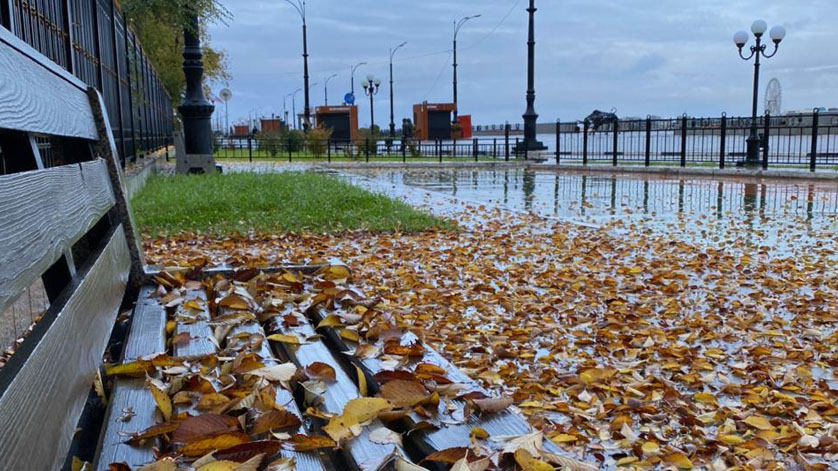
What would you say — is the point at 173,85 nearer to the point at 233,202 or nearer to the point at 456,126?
the point at 456,126

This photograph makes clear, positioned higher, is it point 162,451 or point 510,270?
point 162,451

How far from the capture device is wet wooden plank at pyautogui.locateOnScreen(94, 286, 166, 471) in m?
1.56

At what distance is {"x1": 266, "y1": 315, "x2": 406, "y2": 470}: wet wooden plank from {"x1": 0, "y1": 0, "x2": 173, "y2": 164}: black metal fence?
137 centimetres

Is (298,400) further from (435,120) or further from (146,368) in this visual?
(435,120)

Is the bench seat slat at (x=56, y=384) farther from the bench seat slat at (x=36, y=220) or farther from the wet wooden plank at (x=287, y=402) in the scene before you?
the wet wooden plank at (x=287, y=402)

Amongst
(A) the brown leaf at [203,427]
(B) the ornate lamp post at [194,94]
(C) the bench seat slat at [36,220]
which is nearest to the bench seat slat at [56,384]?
(C) the bench seat slat at [36,220]

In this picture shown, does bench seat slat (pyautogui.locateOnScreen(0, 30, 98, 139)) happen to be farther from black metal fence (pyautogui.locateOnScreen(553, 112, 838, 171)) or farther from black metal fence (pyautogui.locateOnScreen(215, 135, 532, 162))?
black metal fence (pyautogui.locateOnScreen(215, 135, 532, 162))

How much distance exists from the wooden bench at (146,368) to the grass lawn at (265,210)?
18.3 feet

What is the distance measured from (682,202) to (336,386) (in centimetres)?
1186

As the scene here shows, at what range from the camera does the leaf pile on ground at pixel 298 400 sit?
1574mm

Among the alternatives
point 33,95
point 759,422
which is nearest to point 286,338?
point 33,95

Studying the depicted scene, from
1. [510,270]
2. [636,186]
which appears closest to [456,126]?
[636,186]

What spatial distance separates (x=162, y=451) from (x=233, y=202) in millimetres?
8503

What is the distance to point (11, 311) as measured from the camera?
3.20 metres
